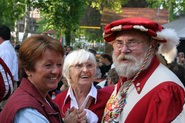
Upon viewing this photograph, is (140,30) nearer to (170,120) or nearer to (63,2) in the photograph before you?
(170,120)

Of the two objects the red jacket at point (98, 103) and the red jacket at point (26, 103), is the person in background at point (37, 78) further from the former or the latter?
the red jacket at point (98, 103)

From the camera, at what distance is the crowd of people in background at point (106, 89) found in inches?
84.4

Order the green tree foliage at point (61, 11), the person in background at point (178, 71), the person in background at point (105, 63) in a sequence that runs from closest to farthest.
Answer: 1. the person in background at point (178, 71)
2. the person in background at point (105, 63)
3. the green tree foliage at point (61, 11)

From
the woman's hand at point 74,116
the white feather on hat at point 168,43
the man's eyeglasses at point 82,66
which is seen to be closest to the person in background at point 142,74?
the white feather on hat at point 168,43

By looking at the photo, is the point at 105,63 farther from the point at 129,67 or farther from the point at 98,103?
the point at 129,67

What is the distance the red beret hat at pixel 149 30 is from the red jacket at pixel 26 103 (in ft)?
2.80

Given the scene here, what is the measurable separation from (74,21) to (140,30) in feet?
32.3

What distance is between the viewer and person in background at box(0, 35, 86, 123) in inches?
78.6

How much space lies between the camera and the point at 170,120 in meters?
2.35

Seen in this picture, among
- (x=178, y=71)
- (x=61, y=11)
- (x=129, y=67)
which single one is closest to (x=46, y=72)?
(x=129, y=67)

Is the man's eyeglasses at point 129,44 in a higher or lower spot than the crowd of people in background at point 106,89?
higher

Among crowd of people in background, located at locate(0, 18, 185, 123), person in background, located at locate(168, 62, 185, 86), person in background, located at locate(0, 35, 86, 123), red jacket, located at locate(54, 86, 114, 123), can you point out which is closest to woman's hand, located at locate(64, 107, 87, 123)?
crowd of people in background, located at locate(0, 18, 185, 123)

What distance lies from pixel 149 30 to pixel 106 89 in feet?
3.33

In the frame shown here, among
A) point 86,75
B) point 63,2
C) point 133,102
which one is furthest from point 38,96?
point 63,2
